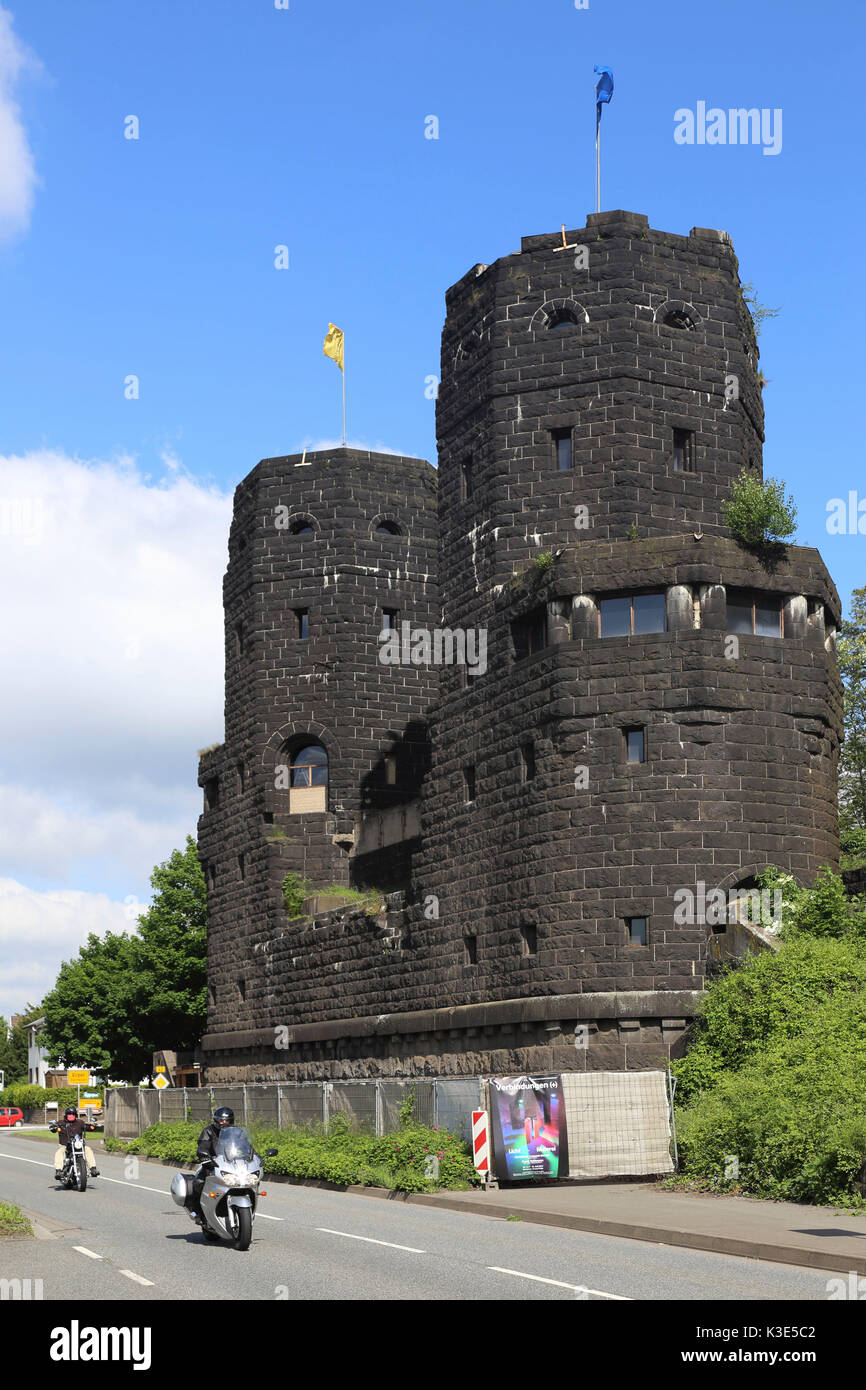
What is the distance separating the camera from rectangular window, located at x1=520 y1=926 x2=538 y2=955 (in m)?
31.2

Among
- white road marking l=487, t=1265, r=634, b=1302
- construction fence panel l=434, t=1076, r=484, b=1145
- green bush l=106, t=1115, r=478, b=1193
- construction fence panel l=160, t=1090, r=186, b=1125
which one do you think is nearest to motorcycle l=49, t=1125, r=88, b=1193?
green bush l=106, t=1115, r=478, b=1193

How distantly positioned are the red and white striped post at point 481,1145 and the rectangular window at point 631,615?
10.2 m

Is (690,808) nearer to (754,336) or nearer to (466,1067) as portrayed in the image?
(466,1067)

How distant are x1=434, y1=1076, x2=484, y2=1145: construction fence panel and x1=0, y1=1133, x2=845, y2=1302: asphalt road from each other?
3.21 meters

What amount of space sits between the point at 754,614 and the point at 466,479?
833 cm

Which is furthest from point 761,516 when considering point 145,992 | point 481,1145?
point 145,992

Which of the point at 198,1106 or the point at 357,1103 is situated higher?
the point at 357,1103

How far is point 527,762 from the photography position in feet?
105

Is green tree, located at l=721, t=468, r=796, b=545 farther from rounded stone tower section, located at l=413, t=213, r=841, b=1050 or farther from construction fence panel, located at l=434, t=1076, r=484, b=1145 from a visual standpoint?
construction fence panel, located at l=434, t=1076, r=484, b=1145

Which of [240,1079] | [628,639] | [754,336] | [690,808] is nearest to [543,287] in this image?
[754,336]

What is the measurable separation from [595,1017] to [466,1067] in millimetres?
4896

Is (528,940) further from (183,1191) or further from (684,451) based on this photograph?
(183,1191)

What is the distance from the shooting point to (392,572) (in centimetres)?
4869

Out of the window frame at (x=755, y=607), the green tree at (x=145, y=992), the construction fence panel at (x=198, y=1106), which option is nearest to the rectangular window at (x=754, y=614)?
the window frame at (x=755, y=607)
